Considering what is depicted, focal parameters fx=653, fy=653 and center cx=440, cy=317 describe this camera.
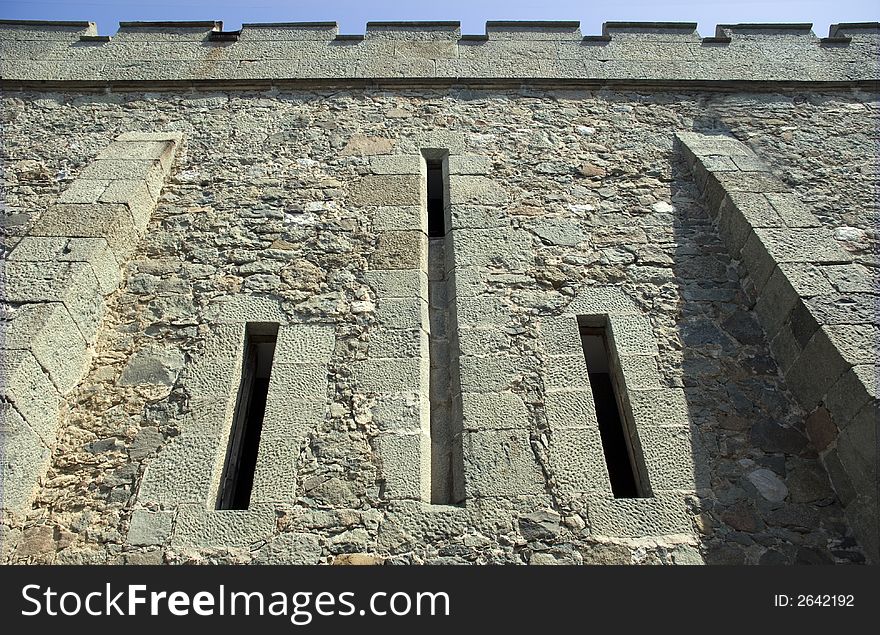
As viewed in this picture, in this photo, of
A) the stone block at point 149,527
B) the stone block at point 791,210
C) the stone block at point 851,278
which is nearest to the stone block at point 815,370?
the stone block at point 851,278

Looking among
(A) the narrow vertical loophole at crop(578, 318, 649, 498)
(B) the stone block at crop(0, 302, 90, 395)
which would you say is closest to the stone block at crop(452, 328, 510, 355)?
(A) the narrow vertical loophole at crop(578, 318, 649, 498)

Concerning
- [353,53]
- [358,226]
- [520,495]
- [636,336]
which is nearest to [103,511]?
[520,495]

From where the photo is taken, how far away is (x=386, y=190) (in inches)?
191

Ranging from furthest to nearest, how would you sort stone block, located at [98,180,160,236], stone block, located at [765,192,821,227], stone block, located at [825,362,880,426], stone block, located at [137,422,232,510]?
stone block, located at [98,180,160,236] < stone block, located at [765,192,821,227] < stone block, located at [137,422,232,510] < stone block, located at [825,362,880,426]

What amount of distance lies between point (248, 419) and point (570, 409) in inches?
72.4

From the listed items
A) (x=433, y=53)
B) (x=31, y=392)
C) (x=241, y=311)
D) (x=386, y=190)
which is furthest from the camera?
(x=433, y=53)

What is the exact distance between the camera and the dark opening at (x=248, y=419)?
347 centimetres

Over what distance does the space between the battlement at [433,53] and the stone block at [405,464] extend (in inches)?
141

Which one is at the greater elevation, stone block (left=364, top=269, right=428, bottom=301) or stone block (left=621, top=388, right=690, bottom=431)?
stone block (left=364, top=269, right=428, bottom=301)

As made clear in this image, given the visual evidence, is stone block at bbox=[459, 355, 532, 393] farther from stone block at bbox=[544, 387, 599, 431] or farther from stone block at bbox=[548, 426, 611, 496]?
stone block at bbox=[548, 426, 611, 496]

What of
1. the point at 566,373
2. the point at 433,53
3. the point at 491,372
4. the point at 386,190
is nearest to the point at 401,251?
the point at 386,190

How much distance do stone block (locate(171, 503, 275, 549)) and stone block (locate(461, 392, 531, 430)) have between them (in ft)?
3.66

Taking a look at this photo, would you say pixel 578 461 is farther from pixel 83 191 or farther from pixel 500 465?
pixel 83 191

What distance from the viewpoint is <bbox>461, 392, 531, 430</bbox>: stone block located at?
349 centimetres
